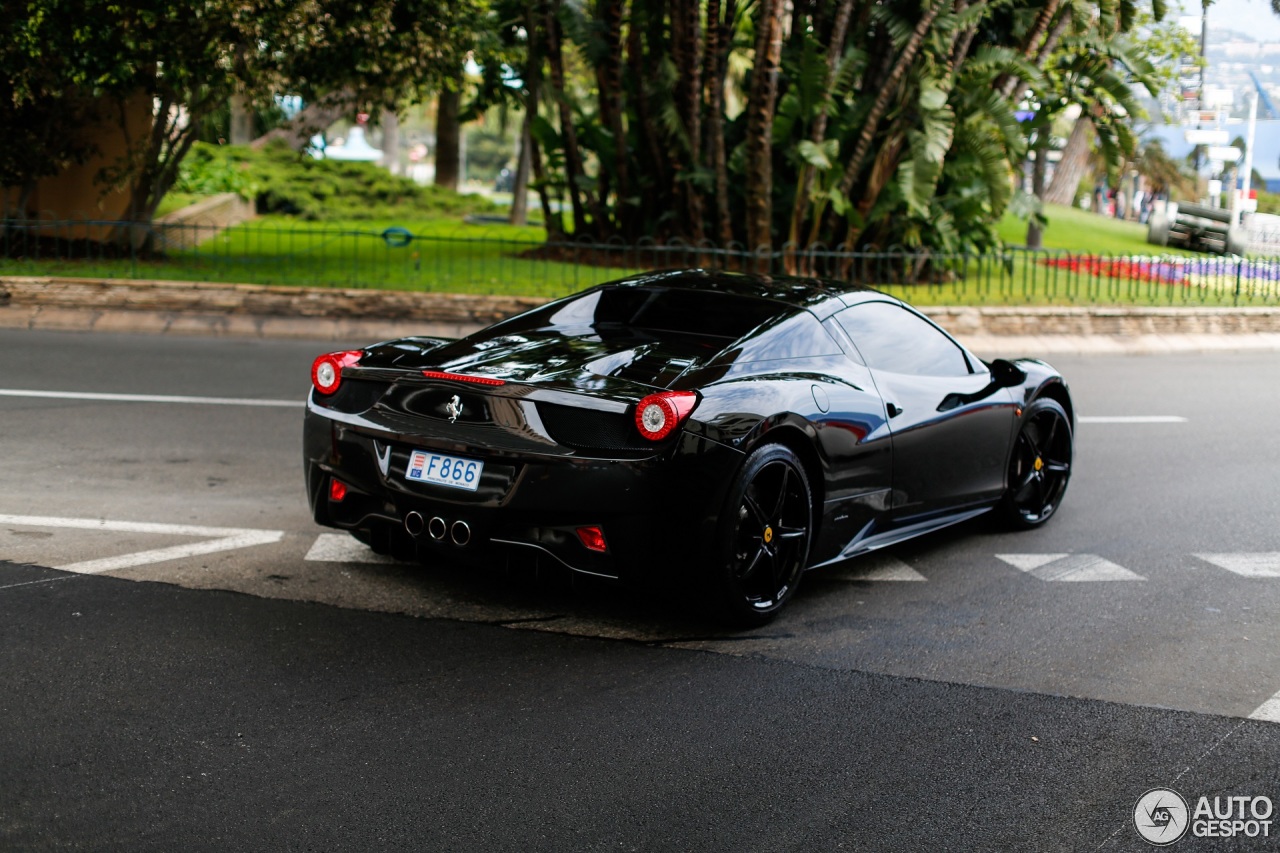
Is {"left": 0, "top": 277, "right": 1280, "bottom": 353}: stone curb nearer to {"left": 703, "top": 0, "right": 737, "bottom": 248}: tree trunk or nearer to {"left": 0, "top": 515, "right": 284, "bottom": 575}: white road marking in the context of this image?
{"left": 703, "top": 0, "right": 737, "bottom": 248}: tree trunk

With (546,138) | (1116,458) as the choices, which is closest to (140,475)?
(1116,458)

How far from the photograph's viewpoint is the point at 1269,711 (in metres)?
4.63

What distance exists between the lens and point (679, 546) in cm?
495

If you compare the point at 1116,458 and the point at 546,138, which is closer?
the point at 1116,458

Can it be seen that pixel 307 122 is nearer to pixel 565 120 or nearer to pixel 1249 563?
pixel 565 120

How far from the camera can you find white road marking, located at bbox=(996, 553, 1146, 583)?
6395mm

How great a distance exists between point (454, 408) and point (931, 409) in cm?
236

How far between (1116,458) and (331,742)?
682 cm

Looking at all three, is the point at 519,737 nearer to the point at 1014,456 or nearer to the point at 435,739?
the point at 435,739

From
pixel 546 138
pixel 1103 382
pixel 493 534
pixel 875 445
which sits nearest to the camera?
pixel 493 534

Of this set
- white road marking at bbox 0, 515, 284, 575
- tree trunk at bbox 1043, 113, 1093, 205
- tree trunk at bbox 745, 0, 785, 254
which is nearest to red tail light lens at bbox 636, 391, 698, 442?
white road marking at bbox 0, 515, 284, 575

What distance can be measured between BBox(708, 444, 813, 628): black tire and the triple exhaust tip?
0.93 m

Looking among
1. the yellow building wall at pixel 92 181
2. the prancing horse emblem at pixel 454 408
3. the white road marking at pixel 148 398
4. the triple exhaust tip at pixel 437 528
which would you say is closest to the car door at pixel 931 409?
the prancing horse emblem at pixel 454 408

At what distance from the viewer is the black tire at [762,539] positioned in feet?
16.5
